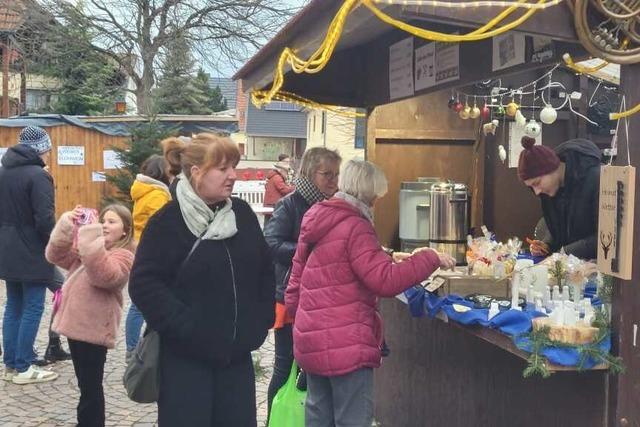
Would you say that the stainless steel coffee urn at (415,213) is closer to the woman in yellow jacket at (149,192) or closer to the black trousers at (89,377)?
the woman in yellow jacket at (149,192)

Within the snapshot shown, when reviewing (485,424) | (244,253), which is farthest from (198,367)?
(485,424)

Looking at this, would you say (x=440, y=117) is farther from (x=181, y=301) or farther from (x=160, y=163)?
(x=181, y=301)

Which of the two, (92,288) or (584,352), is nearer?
(584,352)

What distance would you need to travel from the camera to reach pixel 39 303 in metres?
5.76

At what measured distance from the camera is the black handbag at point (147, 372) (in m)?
2.91

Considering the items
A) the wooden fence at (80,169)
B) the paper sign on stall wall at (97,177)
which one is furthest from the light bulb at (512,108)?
the paper sign on stall wall at (97,177)

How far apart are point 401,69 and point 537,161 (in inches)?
48.7

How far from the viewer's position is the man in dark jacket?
11.7ft

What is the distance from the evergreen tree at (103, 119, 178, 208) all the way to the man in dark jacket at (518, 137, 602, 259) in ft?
36.3

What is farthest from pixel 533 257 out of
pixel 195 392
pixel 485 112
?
pixel 195 392

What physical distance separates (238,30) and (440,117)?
19098 mm

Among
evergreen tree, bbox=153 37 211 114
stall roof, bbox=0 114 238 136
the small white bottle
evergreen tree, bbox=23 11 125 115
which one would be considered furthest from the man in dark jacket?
evergreen tree, bbox=23 11 125 115

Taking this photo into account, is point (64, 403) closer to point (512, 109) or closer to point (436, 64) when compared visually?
point (436, 64)

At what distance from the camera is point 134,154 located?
14.0m
